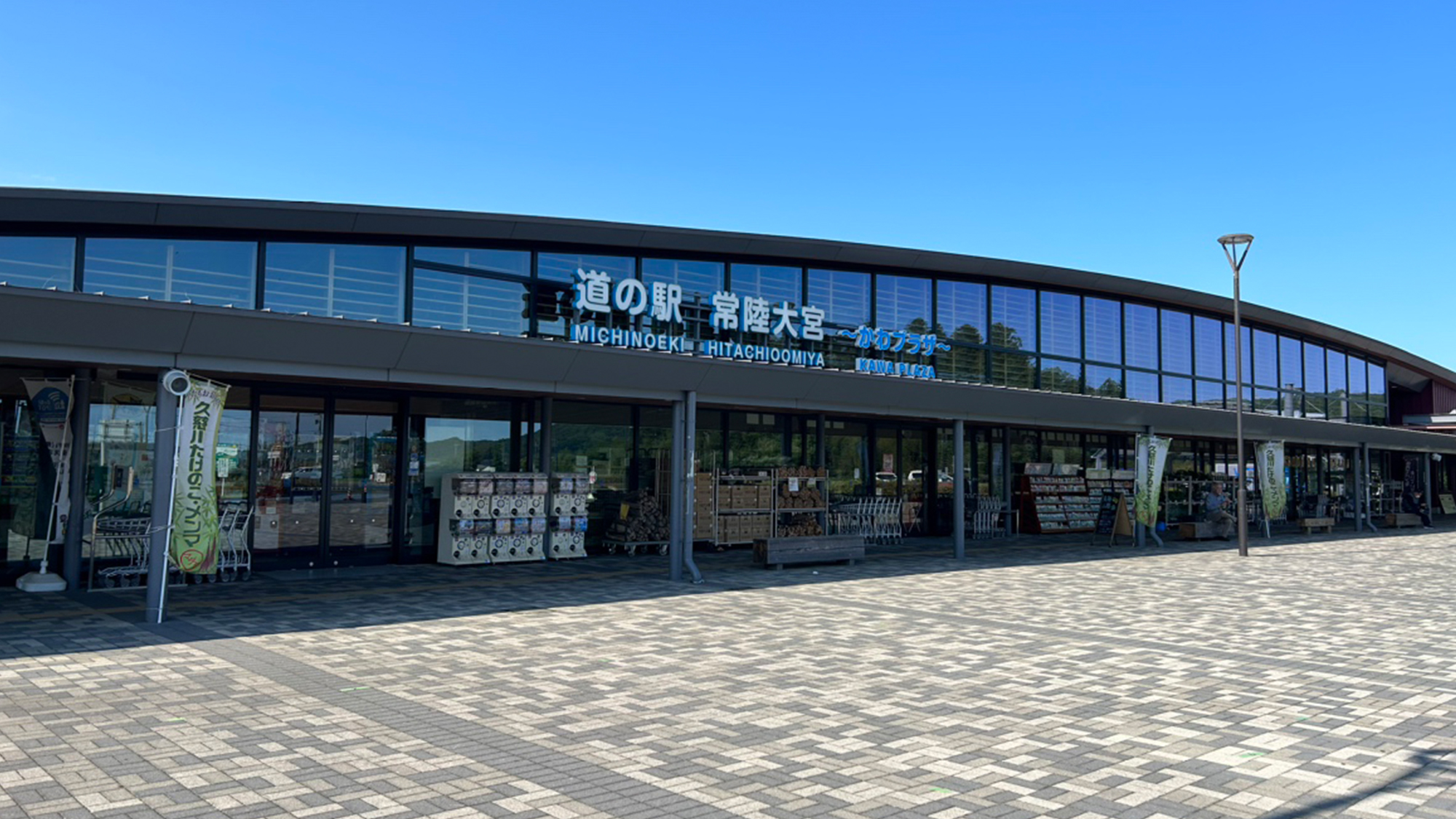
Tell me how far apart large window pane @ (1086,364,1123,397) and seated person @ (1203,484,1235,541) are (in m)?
3.45

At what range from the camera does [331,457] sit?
16062 millimetres

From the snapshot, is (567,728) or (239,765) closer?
(239,765)

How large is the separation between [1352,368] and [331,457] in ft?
120

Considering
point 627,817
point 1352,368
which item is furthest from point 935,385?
point 1352,368

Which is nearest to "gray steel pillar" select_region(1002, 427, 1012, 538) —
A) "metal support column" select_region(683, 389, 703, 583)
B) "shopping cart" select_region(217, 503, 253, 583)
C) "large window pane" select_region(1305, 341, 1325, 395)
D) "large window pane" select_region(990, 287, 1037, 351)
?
"large window pane" select_region(990, 287, 1037, 351)

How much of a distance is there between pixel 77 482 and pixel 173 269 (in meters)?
4.02

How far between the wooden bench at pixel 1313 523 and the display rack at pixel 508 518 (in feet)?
71.0

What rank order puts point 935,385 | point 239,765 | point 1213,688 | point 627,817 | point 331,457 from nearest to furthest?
1. point 627,817
2. point 239,765
3. point 1213,688
4. point 331,457
5. point 935,385

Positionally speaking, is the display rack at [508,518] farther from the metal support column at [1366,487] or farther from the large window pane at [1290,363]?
the large window pane at [1290,363]

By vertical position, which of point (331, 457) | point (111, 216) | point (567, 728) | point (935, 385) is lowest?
point (567, 728)

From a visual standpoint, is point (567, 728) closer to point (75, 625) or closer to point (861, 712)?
point (861, 712)

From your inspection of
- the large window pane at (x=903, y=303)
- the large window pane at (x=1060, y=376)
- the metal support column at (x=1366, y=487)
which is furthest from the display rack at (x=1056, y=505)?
the metal support column at (x=1366, y=487)

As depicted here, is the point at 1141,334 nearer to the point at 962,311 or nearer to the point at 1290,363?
the point at 962,311

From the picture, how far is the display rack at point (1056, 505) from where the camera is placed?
27250mm
